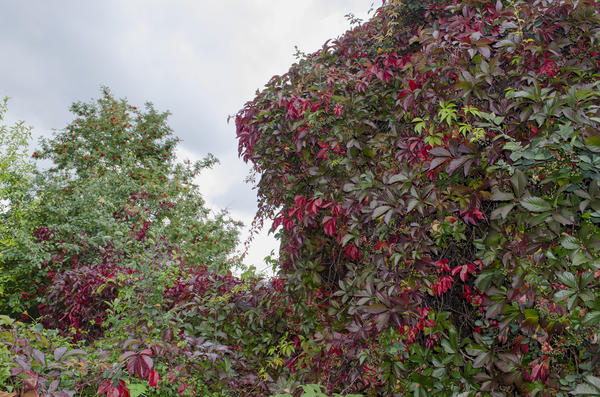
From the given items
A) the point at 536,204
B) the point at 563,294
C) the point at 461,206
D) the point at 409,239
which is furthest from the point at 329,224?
the point at 563,294

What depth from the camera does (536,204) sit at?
1.44 meters

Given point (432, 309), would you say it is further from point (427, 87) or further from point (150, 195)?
point (150, 195)

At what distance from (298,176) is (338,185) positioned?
419 mm

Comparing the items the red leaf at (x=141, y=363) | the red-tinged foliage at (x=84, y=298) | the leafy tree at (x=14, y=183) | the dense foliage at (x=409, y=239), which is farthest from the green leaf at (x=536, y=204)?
the leafy tree at (x=14, y=183)

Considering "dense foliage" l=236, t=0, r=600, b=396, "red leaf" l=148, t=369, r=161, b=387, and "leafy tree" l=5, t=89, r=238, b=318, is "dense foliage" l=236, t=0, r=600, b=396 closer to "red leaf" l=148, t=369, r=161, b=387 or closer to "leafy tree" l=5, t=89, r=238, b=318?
"red leaf" l=148, t=369, r=161, b=387

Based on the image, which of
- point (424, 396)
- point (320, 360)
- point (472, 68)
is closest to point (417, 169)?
point (472, 68)

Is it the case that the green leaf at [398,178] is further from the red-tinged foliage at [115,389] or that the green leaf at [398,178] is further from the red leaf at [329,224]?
the red-tinged foliage at [115,389]

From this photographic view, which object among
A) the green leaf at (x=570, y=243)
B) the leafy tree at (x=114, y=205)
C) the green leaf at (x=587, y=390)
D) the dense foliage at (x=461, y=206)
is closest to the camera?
the green leaf at (x=587, y=390)

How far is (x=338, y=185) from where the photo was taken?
2703mm

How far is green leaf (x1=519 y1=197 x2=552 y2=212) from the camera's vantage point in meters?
1.43

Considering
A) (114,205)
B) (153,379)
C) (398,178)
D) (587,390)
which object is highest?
(114,205)

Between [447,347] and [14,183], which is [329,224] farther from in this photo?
[14,183]

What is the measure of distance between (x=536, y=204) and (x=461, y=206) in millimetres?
351

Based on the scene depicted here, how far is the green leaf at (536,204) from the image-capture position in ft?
4.68
